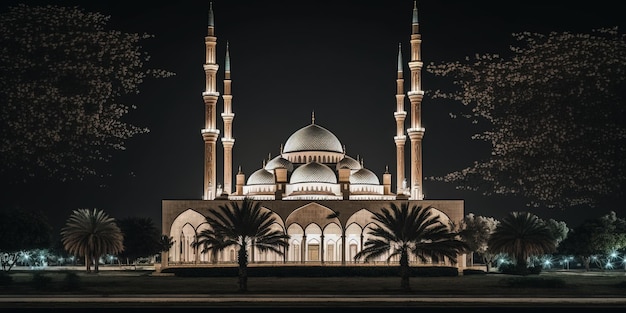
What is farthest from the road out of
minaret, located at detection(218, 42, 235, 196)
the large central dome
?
the large central dome

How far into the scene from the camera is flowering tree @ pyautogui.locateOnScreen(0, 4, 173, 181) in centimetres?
2550

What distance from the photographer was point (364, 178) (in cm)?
6525

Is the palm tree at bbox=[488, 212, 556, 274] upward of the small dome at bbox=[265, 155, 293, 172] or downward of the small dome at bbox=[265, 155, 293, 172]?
downward

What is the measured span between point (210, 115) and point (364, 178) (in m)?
13.3

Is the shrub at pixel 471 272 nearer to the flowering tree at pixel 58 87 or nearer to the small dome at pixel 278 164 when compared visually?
the small dome at pixel 278 164

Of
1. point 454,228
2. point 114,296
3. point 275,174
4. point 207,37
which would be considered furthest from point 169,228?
point 114,296

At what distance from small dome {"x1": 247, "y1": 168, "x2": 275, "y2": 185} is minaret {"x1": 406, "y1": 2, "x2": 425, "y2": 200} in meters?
11.5

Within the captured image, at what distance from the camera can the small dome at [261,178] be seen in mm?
65250

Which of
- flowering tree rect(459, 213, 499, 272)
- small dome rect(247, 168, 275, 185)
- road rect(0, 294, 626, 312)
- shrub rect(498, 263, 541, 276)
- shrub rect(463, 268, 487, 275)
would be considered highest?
small dome rect(247, 168, 275, 185)

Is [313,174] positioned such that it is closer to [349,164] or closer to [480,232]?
[349,164]

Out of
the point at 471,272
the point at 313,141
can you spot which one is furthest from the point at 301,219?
the point at 313,141

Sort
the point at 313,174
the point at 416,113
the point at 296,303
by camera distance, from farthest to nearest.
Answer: the point at 313,174 < the point at 416,113 < the point at 296,303

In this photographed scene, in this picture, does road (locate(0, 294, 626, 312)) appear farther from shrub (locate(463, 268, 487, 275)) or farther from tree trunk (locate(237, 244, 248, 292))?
shrub (locate(463, 268, 487, 275))

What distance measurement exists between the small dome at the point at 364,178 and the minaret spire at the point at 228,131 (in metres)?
9.69
